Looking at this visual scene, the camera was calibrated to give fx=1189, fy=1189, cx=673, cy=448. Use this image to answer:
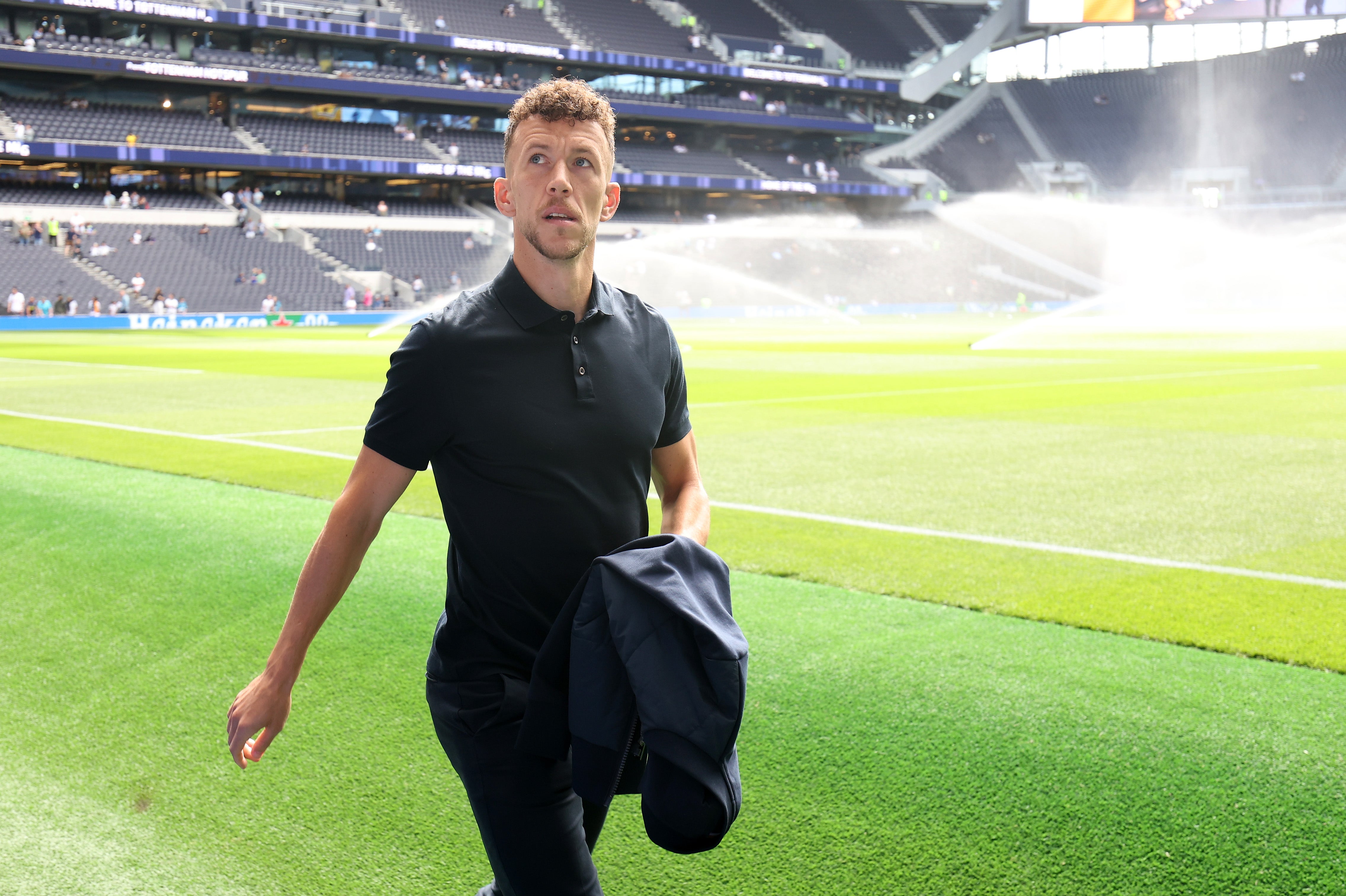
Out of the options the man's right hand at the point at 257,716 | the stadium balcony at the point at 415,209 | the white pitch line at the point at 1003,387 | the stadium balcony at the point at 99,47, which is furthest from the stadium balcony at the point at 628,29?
the man's right hand at the point at 257,716

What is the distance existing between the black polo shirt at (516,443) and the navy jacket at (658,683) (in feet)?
0.72

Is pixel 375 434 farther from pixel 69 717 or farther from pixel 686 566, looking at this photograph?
pixel 69 717

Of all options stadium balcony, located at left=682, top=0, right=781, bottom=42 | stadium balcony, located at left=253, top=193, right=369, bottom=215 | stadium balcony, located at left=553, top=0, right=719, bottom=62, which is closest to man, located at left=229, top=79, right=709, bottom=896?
stadium balcony, located at left=253, top=193, right=369, bottom=215

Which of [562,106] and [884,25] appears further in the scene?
[884,25]

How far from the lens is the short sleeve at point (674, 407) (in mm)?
2814

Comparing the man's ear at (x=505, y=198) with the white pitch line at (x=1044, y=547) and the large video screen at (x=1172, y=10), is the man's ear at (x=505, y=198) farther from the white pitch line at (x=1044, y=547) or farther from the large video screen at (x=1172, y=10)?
the large video screen at (x=1172, y=10)

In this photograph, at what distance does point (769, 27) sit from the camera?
81.0m

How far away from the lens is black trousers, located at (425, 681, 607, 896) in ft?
8.02

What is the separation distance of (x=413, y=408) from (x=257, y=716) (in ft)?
2.39

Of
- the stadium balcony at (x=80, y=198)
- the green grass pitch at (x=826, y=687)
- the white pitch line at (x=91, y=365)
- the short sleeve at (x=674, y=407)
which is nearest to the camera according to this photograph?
the short sleeve at (x=674, y=407)

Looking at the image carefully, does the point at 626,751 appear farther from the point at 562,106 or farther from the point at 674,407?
the point at 562,106

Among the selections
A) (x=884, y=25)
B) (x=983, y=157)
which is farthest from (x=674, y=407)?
(x=884, y=25)

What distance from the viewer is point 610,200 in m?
2.65

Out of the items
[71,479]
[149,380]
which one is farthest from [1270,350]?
[71,479]
